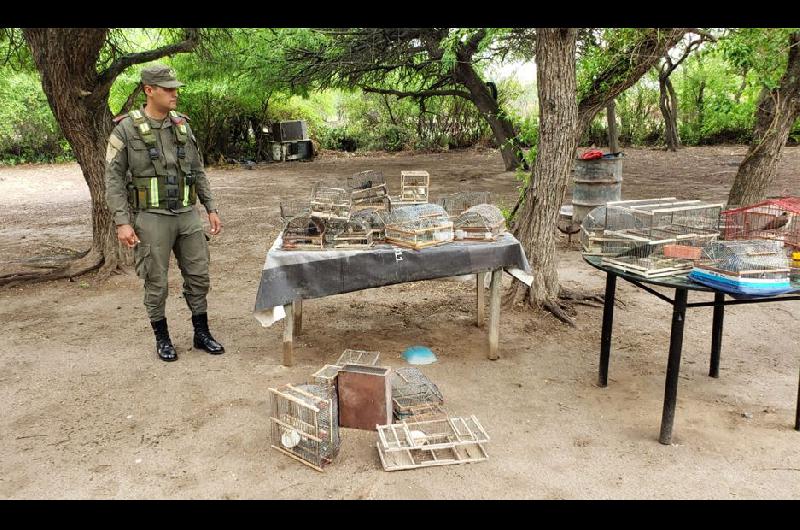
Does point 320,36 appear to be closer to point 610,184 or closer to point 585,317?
point 610,184

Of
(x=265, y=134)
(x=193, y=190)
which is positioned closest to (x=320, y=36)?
(x=265, y=134)

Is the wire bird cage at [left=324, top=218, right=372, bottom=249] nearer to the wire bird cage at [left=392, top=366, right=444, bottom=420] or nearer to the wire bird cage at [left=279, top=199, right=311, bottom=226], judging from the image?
the wire bird cage at [left=279, top=199, right=311, bottom=226]

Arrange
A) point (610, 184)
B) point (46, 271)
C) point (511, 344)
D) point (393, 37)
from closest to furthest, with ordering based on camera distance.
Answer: point (511, 344) < point (46, 271) < point (610, 184) < point (393, 37)

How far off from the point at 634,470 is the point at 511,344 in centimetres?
198

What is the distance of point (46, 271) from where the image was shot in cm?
739

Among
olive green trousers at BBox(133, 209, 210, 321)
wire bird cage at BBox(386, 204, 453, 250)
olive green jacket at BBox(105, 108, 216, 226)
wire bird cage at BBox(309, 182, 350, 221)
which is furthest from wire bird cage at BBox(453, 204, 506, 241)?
olive green jacket at BBox(105, 108, 216, 226)

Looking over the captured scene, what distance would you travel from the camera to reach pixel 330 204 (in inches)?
188

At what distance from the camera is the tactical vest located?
4637 mm

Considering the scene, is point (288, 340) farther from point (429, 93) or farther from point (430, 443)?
point (429, 93)

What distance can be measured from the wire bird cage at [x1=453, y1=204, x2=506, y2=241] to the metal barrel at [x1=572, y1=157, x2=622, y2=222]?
3960 mm

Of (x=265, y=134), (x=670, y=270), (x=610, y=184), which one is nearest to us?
(x=670, y=270)

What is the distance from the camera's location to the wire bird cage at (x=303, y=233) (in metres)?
4.73

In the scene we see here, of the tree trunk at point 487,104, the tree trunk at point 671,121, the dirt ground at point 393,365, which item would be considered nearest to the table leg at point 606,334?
the dirt ground at point 393,365

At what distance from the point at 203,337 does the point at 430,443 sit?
235 cm
